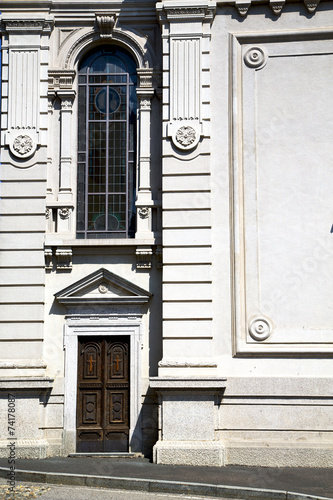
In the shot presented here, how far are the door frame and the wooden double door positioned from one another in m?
0.13

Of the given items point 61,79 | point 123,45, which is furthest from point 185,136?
point 61,79

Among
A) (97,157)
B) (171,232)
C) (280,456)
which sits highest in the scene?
(97,157)

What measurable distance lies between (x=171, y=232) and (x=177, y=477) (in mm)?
5477

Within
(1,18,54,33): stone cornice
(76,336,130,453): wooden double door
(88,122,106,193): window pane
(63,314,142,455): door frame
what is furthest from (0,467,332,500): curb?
(1,18,54,33): stone cornice

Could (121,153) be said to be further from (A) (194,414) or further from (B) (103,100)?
A: (A) (194,414)

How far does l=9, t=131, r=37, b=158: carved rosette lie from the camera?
17562 millimetres

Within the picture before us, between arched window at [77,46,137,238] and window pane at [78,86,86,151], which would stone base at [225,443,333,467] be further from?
window pane at [78,86,86,151]

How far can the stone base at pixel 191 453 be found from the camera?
1560 cm

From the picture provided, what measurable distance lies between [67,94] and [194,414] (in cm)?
823

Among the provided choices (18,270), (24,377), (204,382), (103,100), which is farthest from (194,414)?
(103,100)

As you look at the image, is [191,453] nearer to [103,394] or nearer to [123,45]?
[103,394]

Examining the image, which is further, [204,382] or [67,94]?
[67,94]

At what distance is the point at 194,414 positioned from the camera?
15922 millimetres

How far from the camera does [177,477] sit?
45.8 ft
